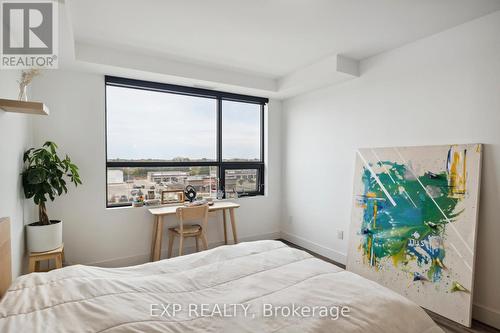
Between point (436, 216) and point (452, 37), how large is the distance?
163cm

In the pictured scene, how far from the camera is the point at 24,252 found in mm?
2473

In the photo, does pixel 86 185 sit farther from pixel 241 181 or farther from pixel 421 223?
pixel 421 223

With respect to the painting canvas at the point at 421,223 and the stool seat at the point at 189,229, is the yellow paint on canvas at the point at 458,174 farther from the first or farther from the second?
the stool seat at the point at 189,229

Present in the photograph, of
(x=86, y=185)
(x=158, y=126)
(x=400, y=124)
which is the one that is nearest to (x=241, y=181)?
(x=158, y=126)

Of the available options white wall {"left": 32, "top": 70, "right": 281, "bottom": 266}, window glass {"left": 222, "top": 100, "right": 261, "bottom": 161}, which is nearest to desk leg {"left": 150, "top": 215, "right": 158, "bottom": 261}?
white wall {"left": 32, "top": 70, "right": 281, "bottom": 266}

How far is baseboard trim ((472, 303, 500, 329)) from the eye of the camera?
2.11m

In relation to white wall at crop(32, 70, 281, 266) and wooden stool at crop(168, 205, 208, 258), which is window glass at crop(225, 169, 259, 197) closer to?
wooden stool at crop(168, 205, 208, 258)

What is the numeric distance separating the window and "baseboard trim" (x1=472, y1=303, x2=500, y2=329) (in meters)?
2.95

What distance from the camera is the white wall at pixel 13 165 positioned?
1.85 meters

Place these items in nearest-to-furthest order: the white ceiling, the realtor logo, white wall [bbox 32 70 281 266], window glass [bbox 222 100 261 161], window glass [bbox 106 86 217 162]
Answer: the realtor logo → the white ceiling → white wall [bbox 32 70 281 266] → window glass [bbox 106 86 217 162] → window glass [bbox 222 100 261 161]

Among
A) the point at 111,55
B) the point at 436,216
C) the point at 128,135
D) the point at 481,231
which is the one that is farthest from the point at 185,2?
the point at 481,231

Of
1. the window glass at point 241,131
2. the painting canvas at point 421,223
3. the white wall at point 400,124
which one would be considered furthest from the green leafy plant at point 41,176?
the painting canvas at point 421,223

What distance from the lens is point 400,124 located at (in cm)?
279

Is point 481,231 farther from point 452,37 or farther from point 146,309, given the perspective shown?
point 146,309
